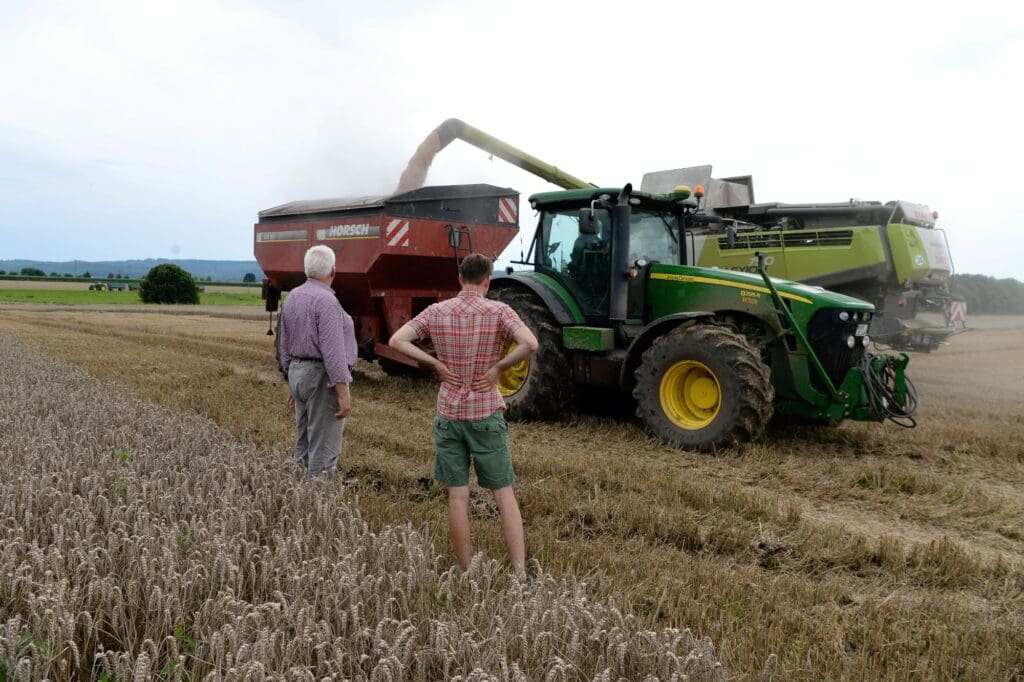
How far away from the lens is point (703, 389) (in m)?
6.36

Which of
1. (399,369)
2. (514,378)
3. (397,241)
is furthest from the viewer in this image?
(399,369)

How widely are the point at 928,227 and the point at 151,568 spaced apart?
11.0m

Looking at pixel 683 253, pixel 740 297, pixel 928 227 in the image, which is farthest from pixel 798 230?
pixel 740 297

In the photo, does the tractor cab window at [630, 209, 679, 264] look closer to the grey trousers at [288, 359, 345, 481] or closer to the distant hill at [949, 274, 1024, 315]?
the grey trousers at [288, 359, 345, 481]

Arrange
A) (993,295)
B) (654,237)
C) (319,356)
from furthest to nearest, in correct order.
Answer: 1. (993,295)
2. (654,237)
3. (319,356)

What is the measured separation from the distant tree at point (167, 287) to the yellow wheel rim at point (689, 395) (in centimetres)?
3705

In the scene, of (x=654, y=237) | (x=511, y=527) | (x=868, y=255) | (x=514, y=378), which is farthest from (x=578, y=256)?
(x=868, y=255)

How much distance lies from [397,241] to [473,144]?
3.24 metres

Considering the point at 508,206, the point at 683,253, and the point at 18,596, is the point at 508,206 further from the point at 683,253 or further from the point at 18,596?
the point at 18,596

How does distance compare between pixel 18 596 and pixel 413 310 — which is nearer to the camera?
pixel 18 596

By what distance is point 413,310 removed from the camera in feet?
31.1

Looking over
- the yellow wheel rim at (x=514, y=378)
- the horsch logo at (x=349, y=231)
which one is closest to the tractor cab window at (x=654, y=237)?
the yellow wheel rim at (x=514, y=378)

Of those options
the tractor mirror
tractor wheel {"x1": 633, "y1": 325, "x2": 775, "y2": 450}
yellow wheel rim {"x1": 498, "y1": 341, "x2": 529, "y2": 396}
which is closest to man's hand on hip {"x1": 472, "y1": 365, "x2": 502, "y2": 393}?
tractor wheel {"x1": 633, "y1": 325, "x2": 775, "y2": 450}

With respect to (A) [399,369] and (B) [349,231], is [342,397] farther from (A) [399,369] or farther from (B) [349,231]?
(A) [399,369]
